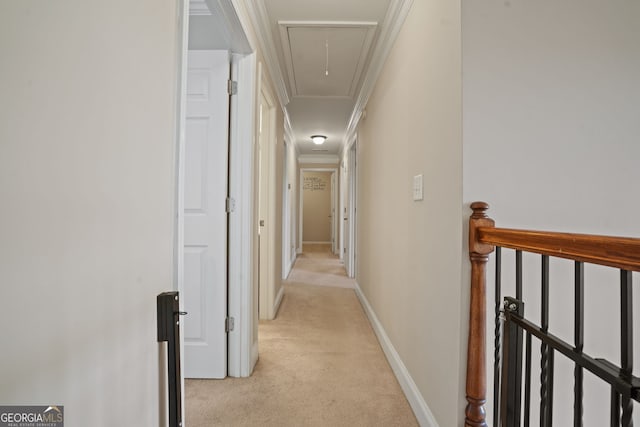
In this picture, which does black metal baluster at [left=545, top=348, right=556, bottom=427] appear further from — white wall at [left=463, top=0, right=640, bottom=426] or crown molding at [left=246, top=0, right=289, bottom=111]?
crown molding at [left=246, top=0, right=289, bottom=111]

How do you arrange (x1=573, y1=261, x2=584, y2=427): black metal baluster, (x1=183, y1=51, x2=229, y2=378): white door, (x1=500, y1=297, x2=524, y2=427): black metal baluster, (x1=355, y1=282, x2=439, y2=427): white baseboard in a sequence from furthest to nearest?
(x1=183, y1=51, x2=229, y2=378): white door → (x1=355, y1=282, x2=439, y2=427): white baseboard → (x1=500, y1=297, x2=524, y2=427): black metal baluster → (x1=573, y1=261, x2=584, y2=427): black metal baluster

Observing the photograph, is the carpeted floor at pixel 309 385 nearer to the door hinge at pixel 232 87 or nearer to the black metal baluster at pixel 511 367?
the black metal baluster at pixel 511 367

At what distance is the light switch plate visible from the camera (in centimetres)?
176

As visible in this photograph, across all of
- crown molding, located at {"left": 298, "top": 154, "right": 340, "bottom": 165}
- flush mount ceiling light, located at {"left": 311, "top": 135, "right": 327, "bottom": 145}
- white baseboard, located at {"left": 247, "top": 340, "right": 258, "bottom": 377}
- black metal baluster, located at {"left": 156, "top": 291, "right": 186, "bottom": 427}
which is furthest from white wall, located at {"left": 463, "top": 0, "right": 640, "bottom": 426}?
crown molding, located at {"left": 298, "top": 154, "right": 340, "bottom": 165}

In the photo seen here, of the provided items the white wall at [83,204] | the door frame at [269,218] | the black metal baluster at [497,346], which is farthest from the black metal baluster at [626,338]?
the door frame at [269,218]

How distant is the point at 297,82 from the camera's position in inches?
142

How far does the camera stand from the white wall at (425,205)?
1353 mm

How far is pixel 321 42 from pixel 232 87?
1002mm

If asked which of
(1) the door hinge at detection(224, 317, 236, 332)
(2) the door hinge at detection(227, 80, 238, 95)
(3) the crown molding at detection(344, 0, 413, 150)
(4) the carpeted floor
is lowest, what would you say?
(4) the carpeted floor

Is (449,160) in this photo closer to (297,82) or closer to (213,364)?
(213,364)

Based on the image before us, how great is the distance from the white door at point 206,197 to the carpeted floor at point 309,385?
38 cm

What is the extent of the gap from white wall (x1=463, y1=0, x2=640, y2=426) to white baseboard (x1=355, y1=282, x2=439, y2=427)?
52cm

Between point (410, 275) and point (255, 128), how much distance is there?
1394mm

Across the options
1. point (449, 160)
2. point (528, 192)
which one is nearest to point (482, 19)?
point (449, 160)
